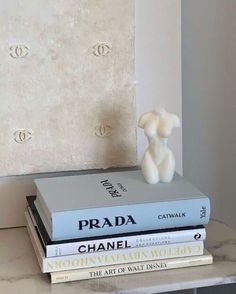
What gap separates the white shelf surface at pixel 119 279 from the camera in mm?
904

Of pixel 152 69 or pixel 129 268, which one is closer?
pixel 129 268

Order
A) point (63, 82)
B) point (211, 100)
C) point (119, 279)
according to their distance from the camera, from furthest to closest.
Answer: point (211, 100), point (63, 82), point (119, 279)

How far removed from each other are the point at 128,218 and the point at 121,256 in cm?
6

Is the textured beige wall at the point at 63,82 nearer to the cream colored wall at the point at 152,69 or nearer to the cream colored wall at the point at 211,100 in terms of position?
the cream colored wall at the point at 152,69

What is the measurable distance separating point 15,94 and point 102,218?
1.01 ft

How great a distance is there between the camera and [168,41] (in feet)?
3.83

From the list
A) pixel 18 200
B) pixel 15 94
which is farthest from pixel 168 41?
pixel 18 200

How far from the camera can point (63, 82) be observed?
1.11 metres

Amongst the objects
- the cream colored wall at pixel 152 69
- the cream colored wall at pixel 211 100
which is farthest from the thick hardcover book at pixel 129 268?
the cream colored wall at pixel 211 100

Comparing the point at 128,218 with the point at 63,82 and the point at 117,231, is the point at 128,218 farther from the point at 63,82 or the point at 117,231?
the point at 63,82

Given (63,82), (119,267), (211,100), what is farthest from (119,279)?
(211,100)

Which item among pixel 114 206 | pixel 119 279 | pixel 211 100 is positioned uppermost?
pixel 211 100

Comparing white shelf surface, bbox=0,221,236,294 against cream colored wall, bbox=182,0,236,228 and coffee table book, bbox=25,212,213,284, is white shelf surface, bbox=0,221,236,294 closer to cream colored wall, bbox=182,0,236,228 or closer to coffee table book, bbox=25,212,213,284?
coffee table book, bbox=25,212,213,284

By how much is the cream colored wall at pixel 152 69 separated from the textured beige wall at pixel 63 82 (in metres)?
0.03
